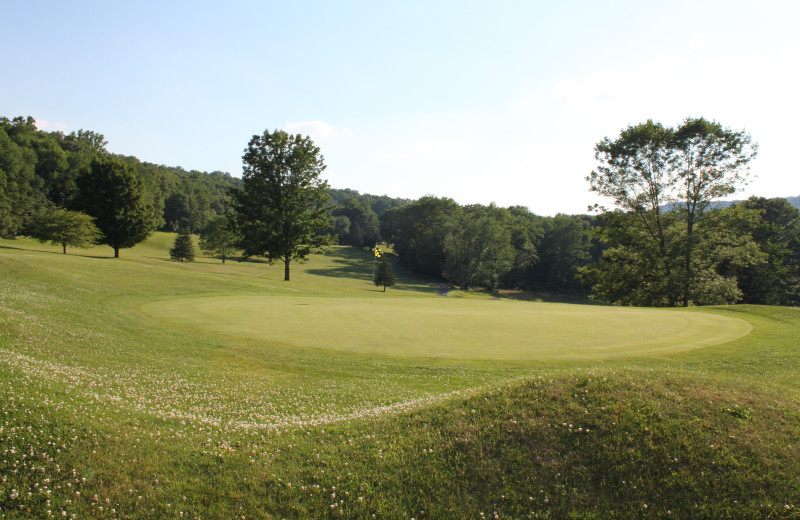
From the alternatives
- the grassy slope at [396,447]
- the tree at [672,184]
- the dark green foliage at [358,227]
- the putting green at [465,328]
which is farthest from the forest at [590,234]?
the dark green foliage at [358,227]

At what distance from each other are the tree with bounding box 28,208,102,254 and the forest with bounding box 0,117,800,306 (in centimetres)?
20

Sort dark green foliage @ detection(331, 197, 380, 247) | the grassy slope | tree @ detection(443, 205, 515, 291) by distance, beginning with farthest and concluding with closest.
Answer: dark green foliage @ detection(331, 197, 380, 247) < tree @ detection(443, 205, 515, 291) < the grassy slope

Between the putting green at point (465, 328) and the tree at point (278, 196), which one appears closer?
the putting green at point (465, 328)

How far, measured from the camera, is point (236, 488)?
5309 millimetres

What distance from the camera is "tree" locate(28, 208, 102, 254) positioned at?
4550 centimetres

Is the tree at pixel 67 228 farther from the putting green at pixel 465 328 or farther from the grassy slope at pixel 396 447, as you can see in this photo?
the grassy slope at pixel 396 447

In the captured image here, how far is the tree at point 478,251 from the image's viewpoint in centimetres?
8131

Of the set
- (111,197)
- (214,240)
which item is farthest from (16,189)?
(111,197)

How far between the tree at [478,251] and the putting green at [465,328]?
195ft

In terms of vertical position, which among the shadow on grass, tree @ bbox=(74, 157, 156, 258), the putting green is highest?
tree @ bbox=(74, 157, 156, 258)

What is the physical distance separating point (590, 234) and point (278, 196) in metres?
29.3

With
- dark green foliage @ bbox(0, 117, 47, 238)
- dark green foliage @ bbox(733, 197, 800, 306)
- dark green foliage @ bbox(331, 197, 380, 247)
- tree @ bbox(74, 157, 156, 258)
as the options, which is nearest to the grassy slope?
dark green foliage @ bbox(733, 197, 800, 306)

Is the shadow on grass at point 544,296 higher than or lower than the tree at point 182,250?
lower

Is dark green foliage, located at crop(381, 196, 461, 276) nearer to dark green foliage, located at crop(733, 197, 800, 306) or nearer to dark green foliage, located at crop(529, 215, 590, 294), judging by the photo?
dark green foliage, located at crop(529, 215, 590, 294)
